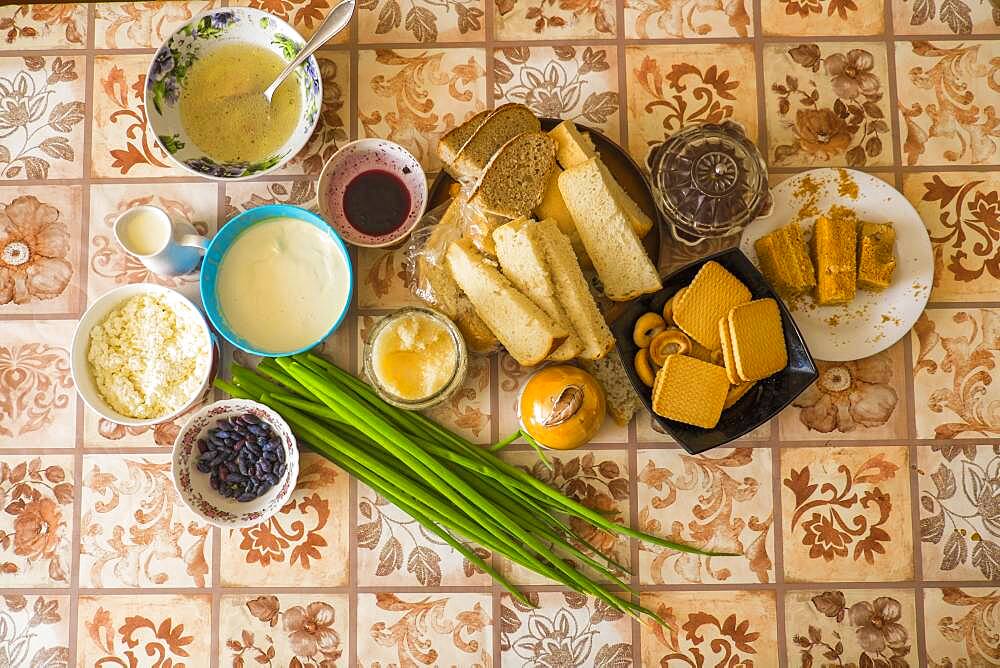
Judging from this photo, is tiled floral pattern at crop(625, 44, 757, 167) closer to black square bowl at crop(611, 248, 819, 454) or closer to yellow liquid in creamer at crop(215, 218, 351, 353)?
black square bowl at crop(611, 248, 819, 454)

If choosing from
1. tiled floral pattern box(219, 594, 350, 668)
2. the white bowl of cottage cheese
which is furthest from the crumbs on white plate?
tiled floral pattern box(219, 594, 350, 668)

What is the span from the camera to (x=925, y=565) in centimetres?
139

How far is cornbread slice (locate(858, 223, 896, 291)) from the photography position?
4.27ft

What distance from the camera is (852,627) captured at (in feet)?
4.54

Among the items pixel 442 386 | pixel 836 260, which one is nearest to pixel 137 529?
pixel 442 386

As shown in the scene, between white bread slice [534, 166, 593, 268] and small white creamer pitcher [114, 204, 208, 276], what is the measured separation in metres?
0.58

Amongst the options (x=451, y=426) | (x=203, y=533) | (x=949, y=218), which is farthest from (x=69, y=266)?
(x=949, y=218)

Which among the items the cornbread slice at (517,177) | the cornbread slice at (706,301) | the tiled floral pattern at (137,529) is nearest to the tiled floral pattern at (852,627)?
the cornbread slice at (706,301)

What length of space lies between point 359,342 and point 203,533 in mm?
448

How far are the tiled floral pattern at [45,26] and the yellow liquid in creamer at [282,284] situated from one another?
55 cm

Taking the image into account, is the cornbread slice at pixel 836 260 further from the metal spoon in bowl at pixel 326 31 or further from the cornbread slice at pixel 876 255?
the metal spoon in bowl at pixel 326 31

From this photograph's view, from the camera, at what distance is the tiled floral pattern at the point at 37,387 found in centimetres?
144

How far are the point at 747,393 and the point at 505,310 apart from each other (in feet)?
1.42

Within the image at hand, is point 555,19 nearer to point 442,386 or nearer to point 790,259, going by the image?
point 790,259
